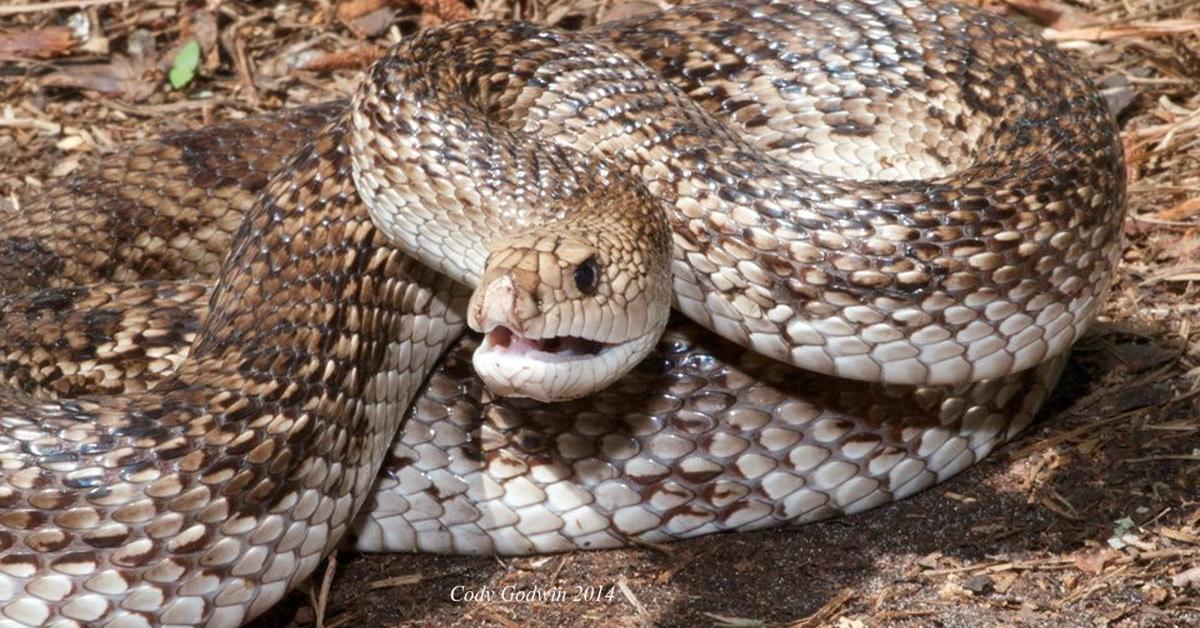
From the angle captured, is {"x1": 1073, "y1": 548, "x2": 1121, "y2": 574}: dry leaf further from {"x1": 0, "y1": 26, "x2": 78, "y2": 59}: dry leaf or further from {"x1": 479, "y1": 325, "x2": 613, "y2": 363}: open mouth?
{"x1": 0, "y1": 26, "x2": 78, "y2": 59}: dry leaf

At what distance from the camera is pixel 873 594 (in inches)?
208

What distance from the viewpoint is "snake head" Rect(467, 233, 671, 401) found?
463cm

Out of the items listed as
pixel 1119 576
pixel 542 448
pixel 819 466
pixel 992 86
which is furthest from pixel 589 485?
pixel 992 86

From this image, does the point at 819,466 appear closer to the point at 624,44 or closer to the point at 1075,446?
the point at 1075,446

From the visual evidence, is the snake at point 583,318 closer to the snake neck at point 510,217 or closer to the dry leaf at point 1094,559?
the snake neck at point 510,217

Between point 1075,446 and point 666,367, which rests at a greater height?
point 666,367

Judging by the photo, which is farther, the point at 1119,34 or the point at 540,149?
the point at 1119,34

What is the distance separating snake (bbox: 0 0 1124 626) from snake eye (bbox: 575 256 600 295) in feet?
0.17

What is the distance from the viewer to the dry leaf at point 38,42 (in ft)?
28.8

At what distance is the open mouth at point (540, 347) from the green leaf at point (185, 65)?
4443 mm

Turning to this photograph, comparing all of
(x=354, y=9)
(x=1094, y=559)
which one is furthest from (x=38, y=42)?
(x=1094, y=559)

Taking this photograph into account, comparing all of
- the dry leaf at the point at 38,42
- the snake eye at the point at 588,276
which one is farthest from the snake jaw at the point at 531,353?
the dry leaf at the point at 38,42

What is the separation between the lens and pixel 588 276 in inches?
188

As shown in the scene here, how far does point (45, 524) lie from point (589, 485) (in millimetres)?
1883
